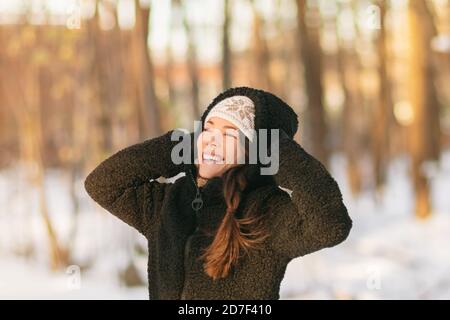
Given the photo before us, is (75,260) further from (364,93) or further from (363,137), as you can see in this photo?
(364,93)

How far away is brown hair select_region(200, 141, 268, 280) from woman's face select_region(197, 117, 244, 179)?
0.03 meters

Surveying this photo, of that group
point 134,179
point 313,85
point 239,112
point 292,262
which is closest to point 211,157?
point 239,112

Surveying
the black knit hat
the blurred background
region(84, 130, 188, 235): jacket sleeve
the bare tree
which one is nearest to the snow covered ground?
the blurred background

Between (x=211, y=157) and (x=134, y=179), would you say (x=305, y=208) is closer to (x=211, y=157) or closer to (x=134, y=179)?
(x=211, y=157)

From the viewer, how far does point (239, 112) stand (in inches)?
61.4

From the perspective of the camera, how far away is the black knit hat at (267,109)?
1.56 m

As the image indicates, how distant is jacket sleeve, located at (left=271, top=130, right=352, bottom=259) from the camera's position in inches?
57.1

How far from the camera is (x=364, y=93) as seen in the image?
77.2ft

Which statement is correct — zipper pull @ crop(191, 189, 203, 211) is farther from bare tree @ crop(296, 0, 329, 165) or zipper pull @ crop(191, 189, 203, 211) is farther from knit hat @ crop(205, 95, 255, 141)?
bare tree @ crop(296, 0, 329, 165)

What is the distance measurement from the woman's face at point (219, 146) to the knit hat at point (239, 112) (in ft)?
0.05

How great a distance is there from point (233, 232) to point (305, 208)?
21 cm

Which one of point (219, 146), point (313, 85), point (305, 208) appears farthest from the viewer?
point (313, 85)
